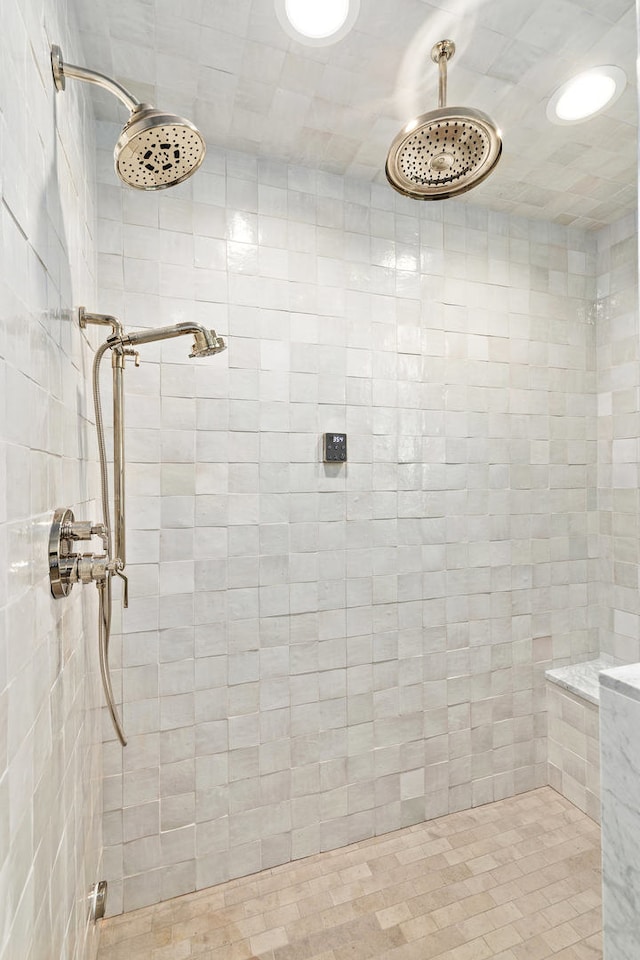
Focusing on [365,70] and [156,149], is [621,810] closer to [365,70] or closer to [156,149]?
[156,149]

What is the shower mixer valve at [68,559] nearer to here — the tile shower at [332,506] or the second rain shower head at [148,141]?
the tile shower at [332,506]

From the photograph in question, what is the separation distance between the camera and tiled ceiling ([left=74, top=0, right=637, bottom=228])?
125 cm

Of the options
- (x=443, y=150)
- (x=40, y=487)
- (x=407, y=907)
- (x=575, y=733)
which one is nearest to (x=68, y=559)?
(x=40, y=487)

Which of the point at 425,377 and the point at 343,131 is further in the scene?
the point at 425,377

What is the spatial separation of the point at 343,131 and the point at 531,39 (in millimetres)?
583

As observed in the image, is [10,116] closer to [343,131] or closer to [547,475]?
[343,131]

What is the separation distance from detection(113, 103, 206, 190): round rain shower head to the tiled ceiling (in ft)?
1.68

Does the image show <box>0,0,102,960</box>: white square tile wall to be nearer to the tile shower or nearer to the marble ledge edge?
the tile shower

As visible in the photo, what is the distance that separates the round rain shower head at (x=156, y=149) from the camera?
3.07ft

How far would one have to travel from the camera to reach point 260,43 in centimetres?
132

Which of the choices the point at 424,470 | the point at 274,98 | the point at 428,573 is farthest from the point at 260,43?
the point at 428,573

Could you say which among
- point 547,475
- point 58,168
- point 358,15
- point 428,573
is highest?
point 358,15

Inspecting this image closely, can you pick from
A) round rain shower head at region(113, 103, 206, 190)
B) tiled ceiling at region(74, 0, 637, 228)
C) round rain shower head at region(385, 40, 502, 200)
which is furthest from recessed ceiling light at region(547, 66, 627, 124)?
round rain shower head at region(113, 103, 206, 190)

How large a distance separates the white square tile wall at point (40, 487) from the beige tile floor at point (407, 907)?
1.12 ft
